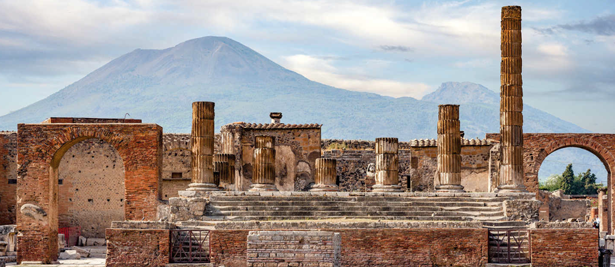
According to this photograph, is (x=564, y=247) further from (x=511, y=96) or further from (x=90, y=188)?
(x=90, y=188)

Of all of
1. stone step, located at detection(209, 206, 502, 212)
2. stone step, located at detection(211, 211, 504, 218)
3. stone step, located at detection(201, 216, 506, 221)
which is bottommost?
stone step, located at detection(201, 216, 506, 221)

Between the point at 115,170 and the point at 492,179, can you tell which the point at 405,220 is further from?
the point at 115,170

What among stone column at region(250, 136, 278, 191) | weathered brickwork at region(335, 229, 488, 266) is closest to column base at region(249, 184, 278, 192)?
stone column at region(250, 136, 278, 191)

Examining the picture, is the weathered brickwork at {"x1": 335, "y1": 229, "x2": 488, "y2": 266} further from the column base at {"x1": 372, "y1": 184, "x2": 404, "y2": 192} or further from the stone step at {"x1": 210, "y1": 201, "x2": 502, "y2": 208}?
the column base at {"x1": 372, "y1": 184, "x2": 404, "y2": 192}

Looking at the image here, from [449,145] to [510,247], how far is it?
18.0 feet

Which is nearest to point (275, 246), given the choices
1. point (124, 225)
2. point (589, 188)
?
point (124, 225)

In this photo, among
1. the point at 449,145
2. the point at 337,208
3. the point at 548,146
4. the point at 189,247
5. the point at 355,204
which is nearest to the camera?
the point at 189,247

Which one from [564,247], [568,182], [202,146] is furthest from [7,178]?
[568,182]

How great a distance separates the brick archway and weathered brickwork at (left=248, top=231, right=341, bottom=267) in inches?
367

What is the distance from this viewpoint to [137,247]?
23.3m

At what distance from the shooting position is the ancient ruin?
23125 mm

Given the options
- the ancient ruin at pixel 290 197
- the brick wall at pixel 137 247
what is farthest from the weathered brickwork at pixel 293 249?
the brick wall at pixel 137 247

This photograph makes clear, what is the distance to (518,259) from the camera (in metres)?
23.4

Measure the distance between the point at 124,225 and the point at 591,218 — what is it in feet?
99.8
